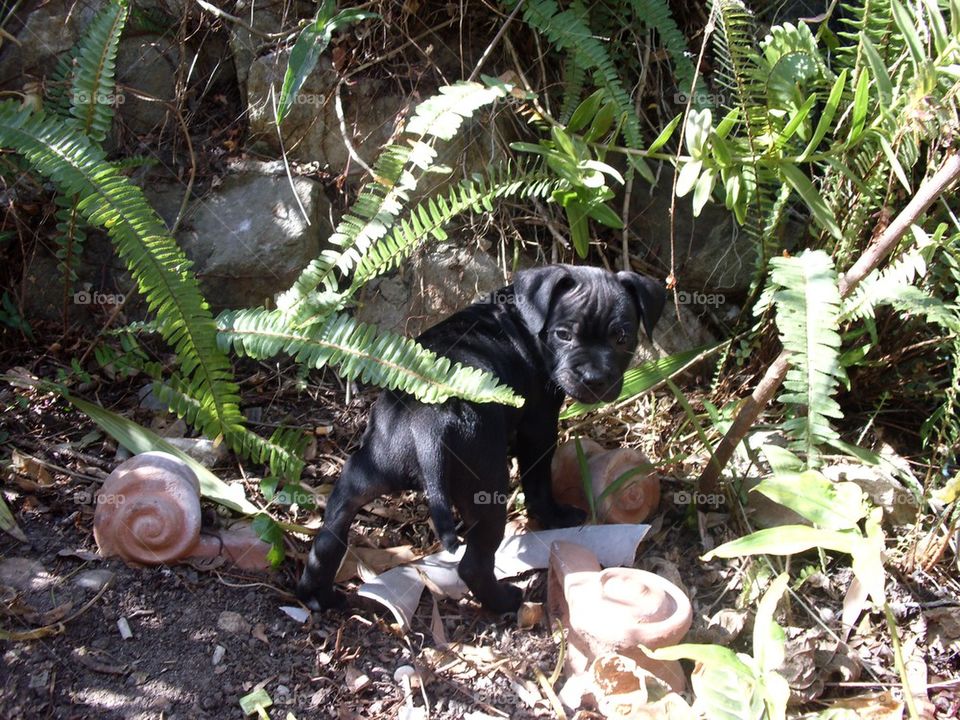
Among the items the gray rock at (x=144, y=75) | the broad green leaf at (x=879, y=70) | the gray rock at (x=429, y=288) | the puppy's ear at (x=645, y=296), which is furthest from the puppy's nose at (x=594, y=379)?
the gray rock at (x=144, y=75)

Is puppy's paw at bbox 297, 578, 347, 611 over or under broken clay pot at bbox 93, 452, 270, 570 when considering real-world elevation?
under

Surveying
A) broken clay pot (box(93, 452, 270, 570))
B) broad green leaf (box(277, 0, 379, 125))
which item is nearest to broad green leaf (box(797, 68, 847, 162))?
→ broad green leaf (box(277, 0, 379, 125))

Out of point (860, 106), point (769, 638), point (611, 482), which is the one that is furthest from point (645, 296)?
point (769, 638)

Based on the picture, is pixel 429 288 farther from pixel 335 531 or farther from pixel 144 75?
pixel 144 75

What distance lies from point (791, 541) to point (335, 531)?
172cm

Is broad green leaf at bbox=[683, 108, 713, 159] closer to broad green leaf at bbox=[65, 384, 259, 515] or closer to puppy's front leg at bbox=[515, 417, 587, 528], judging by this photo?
puppy's front leg at bbox=[515, 417, 587, 528]

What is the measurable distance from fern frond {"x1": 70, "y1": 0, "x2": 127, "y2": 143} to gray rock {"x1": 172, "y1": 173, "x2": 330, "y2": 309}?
2.90ft

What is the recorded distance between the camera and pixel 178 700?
10.6 feet

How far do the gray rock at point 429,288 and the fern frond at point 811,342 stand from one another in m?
1.92

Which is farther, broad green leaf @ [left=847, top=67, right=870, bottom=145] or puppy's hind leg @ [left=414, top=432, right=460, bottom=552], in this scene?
broad green leaf @ [left=847, top=67, right=870, bottom=145]

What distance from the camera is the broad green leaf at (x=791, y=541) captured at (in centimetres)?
281

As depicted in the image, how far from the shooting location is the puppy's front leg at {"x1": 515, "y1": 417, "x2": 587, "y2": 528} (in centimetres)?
430

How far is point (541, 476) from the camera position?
172 inches

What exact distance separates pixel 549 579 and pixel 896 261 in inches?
81.5
